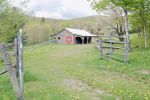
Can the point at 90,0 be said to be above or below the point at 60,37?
above

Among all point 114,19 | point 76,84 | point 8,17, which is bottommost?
point 76,84

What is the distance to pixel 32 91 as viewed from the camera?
4.69 metres

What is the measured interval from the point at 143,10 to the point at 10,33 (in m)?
15.1

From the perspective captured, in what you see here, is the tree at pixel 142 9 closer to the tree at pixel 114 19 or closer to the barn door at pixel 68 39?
the tree at pixel 114 19

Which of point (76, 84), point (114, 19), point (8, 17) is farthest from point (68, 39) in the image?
point (76, 84)

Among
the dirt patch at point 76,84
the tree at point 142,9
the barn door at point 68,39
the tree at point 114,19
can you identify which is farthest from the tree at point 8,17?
the barn door at point 68,39

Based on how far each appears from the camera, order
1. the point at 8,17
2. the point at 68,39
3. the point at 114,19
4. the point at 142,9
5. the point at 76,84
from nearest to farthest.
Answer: the point at 76,84
the point at 8,17
the point at 142,9
the point at 114,19
the point at 68,39

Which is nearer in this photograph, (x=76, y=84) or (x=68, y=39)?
(x=76, y=84)

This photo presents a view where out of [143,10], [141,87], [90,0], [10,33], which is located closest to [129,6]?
[143,10]

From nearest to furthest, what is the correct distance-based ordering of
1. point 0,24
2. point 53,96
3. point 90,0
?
point 53,96 < point 0,24 < point 90,0

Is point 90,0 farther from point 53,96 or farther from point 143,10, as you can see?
point 53,96

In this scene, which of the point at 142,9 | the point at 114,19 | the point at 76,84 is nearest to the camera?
the point at 76,84

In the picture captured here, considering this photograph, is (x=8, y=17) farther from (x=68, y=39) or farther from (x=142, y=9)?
(x=68, y=39)

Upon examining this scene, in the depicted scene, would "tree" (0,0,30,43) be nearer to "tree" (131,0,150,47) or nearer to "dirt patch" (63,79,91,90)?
"dirt patch" (63,79,91,90)
